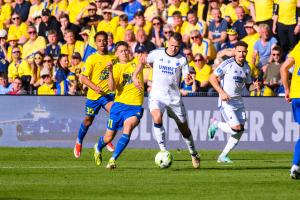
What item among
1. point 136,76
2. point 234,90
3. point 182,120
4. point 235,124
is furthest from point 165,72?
point 235,124

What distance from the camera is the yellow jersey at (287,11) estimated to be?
26203mm

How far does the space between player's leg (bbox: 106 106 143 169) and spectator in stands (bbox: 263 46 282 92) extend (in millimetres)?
7989

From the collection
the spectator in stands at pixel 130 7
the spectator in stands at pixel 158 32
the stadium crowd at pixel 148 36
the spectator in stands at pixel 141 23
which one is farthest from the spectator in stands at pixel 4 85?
the spectator in stands at pixel 130 7

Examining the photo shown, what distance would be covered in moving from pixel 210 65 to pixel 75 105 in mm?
3875

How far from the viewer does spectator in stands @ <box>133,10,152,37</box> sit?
91.9ft

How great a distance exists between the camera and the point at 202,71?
2573cm

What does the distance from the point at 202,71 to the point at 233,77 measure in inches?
259

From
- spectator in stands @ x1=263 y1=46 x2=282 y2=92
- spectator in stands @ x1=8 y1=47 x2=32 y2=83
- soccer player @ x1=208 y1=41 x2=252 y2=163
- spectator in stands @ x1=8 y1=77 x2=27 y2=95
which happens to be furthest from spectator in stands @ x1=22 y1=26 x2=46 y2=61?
soccer player @ x1=208 y1=41 x2=252 y2=163

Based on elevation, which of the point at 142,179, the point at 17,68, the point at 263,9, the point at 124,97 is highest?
the point at 263,9

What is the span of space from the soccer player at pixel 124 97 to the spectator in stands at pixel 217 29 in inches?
352

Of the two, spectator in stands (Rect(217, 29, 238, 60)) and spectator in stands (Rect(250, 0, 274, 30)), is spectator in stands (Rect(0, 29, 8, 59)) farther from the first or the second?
spectator in stands (Rect(250, 0, 274, 30))

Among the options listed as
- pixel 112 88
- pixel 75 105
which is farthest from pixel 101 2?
pixel 112 88

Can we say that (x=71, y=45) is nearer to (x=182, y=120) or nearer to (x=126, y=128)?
(x=182, y=120)

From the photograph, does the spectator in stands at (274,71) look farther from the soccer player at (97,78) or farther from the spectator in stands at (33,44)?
the spectator in stands at (33,44)
